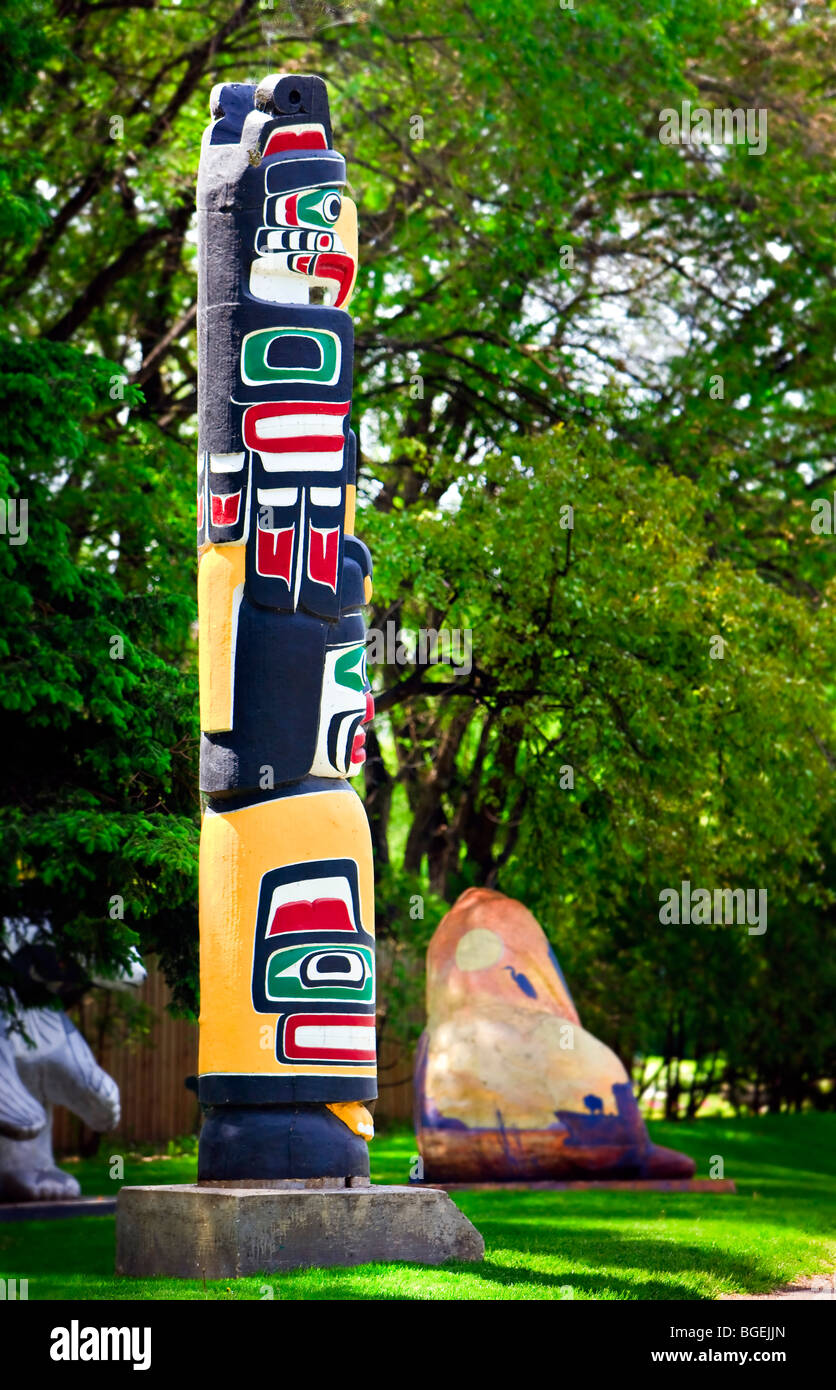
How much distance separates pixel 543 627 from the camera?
1666 cm

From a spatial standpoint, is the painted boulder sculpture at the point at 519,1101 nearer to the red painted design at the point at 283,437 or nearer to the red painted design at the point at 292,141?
the red painted design at the point at 283,437

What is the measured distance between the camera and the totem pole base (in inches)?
346

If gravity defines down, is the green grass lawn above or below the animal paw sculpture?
below

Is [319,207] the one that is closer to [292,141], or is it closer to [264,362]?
[292,141]

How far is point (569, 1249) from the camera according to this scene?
10.6 meters

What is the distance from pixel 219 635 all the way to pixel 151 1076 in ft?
46.4

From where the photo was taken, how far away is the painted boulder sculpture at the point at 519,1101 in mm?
15219

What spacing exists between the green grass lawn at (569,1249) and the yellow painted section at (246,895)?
1.22m

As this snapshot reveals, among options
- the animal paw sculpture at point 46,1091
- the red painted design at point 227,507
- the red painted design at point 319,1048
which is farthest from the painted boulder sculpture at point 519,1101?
the red painted design at point 227,507

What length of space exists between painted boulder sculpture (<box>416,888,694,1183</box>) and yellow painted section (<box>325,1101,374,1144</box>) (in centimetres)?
576

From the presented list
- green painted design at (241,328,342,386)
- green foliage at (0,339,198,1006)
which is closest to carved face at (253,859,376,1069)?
green foliage at (0,339,198,1006)

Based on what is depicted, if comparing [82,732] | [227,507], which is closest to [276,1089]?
[227,507]

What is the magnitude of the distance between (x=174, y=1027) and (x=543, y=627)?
9.45 m

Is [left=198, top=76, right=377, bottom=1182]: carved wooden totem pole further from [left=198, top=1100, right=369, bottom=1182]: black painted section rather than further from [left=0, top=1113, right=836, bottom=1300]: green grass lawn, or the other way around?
[left=0, top=1113, right=836, bottom=1300]: green grass lawn
